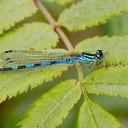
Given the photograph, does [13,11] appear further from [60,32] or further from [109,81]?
[109,81]

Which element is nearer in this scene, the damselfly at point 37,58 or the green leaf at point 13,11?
the damselfly at point 37,58

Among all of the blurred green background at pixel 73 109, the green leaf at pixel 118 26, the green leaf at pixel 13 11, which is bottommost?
the blurred green background at pixel 73 109

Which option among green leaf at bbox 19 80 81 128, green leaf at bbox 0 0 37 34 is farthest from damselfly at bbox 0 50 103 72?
green leaf at bbox 19 80 81 128

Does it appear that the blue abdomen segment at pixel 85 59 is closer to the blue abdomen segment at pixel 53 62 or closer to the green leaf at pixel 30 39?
the blue abdomen segment at pixel 53 62

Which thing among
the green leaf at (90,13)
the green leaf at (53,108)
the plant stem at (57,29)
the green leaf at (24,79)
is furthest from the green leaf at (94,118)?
the green leaf at (90,13)

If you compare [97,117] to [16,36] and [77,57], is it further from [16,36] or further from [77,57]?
[16,36]

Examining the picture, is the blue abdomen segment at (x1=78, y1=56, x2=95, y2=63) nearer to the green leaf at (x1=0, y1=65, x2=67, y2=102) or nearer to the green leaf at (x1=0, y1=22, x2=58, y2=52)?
the green leaf at (x1=0, y1=65, x2=67, y2=102)

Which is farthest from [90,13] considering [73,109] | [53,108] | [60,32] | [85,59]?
[73,109]
